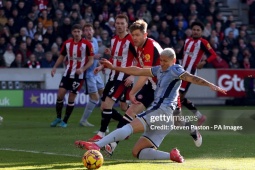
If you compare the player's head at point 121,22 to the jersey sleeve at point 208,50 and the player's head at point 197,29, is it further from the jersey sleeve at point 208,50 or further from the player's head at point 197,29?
the jersey sleeve at point 208,50

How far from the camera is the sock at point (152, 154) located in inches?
442

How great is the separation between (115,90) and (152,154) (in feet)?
10.3

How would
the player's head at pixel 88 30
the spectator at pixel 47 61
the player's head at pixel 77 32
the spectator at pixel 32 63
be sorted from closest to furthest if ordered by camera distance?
1. the player's head at pixel 77 32
2. the player's head at pixel 88 30
3. the spectator at pixel 32 63
4. the spectator at pixel 47 61

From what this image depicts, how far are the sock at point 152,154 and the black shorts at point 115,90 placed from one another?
116 inches

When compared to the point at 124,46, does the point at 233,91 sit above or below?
below

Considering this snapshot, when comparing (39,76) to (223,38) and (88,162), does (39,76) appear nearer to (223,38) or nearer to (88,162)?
(223,38)

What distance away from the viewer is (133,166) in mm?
10812

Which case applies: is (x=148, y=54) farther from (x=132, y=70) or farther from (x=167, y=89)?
(x=167, y=89)

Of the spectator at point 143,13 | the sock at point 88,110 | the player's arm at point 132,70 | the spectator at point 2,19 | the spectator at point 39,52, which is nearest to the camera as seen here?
the player's arm at point 132,70

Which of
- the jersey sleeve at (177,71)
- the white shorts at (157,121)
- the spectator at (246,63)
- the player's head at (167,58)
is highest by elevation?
the player's head at (167,58)

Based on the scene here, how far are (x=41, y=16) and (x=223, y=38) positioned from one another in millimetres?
6916

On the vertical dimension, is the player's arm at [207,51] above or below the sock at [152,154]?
above

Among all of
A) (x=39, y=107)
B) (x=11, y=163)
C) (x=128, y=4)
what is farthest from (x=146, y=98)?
(x=128, y=4)

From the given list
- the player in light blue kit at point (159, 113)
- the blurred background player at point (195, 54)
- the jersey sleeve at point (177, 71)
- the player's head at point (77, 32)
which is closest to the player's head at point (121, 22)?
the blurred background player at point (195, 54)
